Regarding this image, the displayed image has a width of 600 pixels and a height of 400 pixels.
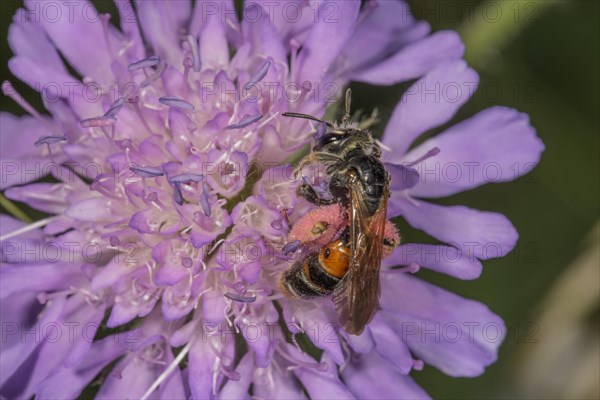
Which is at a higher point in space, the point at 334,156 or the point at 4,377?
the point at 334,156

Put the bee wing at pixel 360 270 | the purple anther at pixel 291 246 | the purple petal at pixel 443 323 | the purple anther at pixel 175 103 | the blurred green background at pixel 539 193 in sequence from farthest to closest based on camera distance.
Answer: the blurred green background at pixel 539 193 → the purple petal at pixel 443 323 → the purple anther at pixel 175 103 → the purple anther at pixel 291 246 → the bee wing at pixel 360 270

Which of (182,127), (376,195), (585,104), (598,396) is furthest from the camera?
(585,104)

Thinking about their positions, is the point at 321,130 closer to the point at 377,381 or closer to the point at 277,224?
the point at 277,224

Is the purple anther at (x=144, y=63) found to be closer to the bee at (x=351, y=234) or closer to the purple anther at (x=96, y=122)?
the purple anther at (x=96, y=122)

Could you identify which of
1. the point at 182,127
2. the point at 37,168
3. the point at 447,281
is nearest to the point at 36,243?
the point at 37,168

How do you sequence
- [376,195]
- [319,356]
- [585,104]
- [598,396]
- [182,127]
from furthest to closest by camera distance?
[585,104], [598,396], [319,356], [182,127], [376,195]

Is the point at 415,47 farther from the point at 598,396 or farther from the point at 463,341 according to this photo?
the point at 598,396

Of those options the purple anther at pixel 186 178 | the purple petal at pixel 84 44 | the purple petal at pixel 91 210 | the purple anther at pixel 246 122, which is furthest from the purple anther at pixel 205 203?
the purple petal at pixel 84 44
